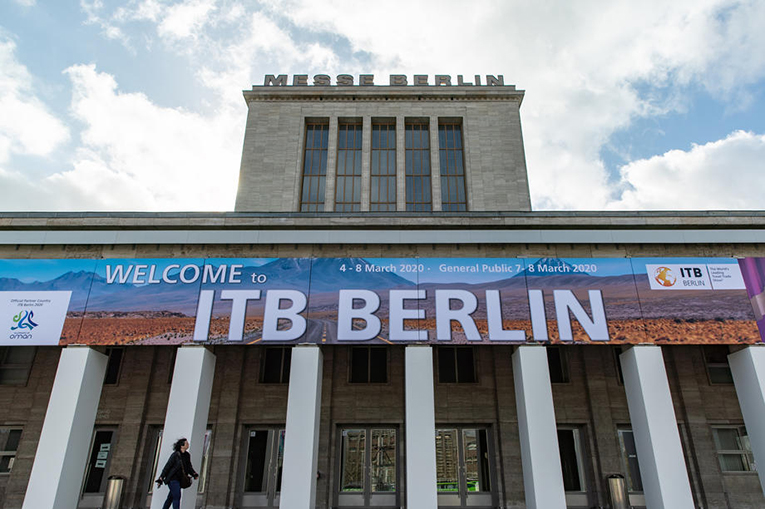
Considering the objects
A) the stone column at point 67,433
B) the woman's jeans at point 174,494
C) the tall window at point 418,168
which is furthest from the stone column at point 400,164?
the woman's jeans at point 174,494

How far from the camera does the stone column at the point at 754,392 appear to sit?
12117 millimetres

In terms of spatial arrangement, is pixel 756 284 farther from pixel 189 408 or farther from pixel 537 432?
pixel 189 408

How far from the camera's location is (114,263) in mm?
13461

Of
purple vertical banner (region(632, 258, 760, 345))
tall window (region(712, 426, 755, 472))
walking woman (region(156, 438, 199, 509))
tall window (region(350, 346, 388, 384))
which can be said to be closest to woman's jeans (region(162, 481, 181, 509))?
walking woman (region(156, 438, 199, 509))

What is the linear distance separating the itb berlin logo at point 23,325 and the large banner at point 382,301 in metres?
0.03

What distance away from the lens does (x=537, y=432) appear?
11.9 meters

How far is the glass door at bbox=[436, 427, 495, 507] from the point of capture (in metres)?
14.3

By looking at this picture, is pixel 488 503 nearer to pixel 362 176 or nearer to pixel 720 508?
pixel 720 508

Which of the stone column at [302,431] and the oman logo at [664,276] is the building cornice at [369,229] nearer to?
the oman logo at [664,276]

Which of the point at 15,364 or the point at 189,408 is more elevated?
the point at 15,364

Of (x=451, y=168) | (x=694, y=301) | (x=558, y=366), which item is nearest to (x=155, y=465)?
(x=558, y=366)

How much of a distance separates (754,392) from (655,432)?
3.14 m

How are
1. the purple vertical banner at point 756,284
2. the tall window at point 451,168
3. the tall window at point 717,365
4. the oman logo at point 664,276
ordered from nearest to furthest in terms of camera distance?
1. the purple vertical banner at point 756,284
2. the oman logo at point 664,276
3. the tall window at point 717,365
4. the tall window at point 451,168

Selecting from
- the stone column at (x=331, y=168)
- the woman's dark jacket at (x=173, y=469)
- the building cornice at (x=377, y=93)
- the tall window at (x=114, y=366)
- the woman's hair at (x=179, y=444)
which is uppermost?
the building cornice at (x=377, y=93)
